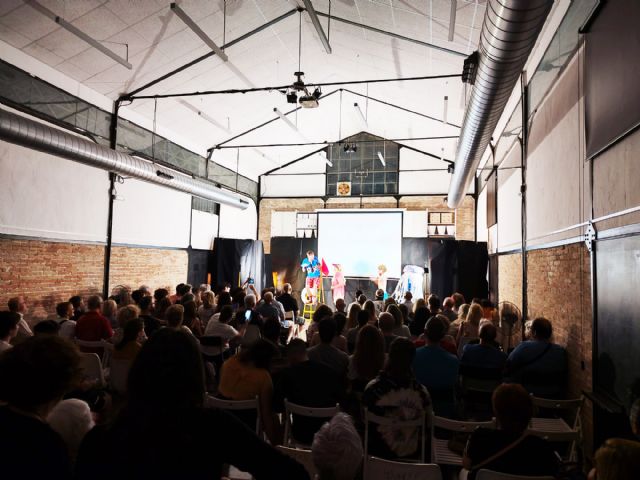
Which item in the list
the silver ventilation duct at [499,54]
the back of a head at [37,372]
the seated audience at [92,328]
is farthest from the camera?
the seated audience at [92,328]

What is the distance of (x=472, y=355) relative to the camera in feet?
12.7

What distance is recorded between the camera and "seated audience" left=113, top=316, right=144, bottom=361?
12.0 ft

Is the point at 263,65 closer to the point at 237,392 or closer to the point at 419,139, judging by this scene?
the point at 419,139

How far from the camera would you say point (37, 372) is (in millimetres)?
1474

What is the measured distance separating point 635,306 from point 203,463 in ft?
9.68

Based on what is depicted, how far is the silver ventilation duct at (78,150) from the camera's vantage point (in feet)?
18.3

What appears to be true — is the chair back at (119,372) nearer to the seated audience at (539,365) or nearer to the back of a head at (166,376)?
the back of a head at (166,376)

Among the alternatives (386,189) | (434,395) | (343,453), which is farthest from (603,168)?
(386,189)

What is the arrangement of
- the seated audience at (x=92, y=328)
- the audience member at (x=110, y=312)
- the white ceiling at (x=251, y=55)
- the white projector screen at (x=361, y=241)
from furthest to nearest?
the white projector screen at (x=361, y=241)
the white ceiling at (x=251, y=55)
the audience member at (x=110, y=312)
the seated audience at (x=92, y=328)

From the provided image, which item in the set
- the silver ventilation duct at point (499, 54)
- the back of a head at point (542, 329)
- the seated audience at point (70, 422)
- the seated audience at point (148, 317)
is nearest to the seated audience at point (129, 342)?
the seated audience at point (148, 317)

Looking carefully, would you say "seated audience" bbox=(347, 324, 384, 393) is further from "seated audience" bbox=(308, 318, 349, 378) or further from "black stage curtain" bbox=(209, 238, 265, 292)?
"black stage curtain" bbox=(209, 238, 265, 292)

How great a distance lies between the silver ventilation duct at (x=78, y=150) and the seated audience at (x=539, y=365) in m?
6.47

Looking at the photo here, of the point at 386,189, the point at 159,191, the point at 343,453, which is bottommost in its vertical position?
the point at 343,453

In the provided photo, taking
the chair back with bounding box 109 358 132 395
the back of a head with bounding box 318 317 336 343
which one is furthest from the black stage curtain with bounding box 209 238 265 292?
the back of a head with bounding box 318 317 336 343
